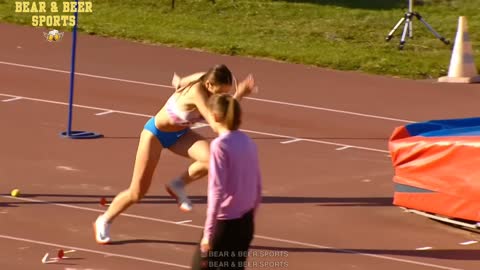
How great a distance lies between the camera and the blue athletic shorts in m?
11.7

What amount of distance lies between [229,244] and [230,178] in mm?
482

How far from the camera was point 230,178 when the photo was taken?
358 inches

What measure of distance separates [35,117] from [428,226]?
669cm

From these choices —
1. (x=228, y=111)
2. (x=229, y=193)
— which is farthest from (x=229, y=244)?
(x=228, y=111)

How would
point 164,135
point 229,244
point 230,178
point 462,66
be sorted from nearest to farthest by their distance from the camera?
1. point 230,178
2. point 229,244
3. point 164,135
4. point 462,66

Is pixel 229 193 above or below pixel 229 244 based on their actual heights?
above

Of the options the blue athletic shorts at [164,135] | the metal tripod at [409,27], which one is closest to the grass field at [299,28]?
the metal tripod at [409,27]

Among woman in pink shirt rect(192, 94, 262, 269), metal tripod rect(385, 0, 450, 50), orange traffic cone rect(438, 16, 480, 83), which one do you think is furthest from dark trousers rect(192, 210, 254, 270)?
metal tripod rect(385, 0, 450, 50)

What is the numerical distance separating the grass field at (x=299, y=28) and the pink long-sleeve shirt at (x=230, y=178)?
1408 cm

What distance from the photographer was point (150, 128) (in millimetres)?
11781

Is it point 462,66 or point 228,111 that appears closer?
point 228,111

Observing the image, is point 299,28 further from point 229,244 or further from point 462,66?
point 229,244

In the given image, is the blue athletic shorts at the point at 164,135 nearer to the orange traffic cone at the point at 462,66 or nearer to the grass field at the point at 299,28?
the orange traffic cone at the point at 462,66

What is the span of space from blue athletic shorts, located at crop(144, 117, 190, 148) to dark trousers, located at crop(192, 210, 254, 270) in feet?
8.62
